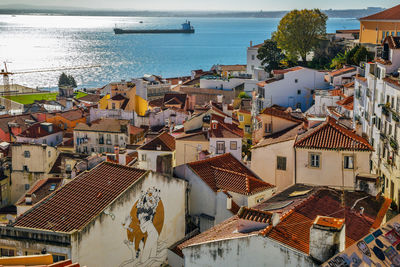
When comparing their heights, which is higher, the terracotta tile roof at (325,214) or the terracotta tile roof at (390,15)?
the terracotta tile roof at (390,15)

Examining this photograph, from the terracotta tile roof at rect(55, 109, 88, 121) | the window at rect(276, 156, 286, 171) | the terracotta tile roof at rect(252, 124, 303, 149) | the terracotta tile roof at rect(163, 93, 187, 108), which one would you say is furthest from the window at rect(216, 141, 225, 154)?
the terracotta tile roof at rect(55, 109, 88, 121)

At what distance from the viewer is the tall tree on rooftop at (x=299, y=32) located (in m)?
60.5

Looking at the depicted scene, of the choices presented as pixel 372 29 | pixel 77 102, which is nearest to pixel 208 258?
pixel 372 29

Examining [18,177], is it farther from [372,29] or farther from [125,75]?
[125,75]

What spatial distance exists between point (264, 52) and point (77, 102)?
22.4 meters

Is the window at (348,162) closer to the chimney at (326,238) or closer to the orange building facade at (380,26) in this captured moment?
the chimney at (326,238)

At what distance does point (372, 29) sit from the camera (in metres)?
57.7

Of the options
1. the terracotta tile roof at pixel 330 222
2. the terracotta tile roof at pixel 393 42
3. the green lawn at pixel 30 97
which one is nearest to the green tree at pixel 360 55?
the terracotta tile roof at pixel 393 42

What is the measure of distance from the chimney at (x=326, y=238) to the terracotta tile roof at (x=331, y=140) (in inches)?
438

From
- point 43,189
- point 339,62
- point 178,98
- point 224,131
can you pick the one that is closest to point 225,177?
point 224,131

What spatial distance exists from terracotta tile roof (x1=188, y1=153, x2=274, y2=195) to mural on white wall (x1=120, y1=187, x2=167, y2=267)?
2.47 m

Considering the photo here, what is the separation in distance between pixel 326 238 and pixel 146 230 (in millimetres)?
6895

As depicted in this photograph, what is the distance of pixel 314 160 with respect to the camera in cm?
2267

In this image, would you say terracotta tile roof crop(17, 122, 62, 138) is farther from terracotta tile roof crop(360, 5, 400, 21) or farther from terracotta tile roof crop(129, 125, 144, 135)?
terracotta tile roof crop(360, 5, 400, 21)
